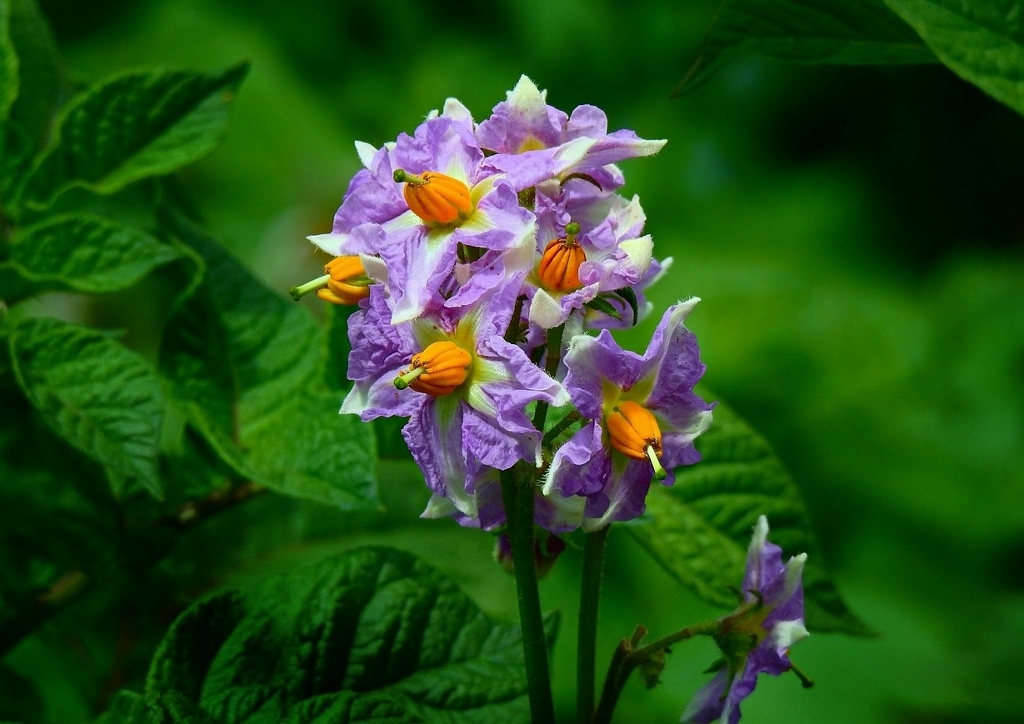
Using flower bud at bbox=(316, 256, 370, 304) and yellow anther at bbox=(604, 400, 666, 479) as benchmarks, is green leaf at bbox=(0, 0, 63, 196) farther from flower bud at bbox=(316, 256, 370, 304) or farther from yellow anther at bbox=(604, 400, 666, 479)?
yellow anther at bbox=(604, 400, 666, 479)

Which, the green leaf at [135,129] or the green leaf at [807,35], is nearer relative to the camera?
the green leaf at [807,35]

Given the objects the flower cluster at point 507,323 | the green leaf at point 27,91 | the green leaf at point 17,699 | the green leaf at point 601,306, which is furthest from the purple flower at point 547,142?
the green leaf at point 17,699

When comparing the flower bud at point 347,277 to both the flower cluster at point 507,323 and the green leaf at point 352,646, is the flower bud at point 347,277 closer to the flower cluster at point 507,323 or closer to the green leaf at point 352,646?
the flower cluster at point 507,323

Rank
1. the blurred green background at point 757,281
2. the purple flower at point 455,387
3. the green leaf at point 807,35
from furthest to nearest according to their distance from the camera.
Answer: the blurred green background at point 757,281 → the green leaf at point 807,35 → the purple flower at point 455,387

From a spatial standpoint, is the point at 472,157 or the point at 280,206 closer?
the point at 472,157

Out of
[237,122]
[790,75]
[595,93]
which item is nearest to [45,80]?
[237,122]

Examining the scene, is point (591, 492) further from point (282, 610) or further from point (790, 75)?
point (790, 75)
